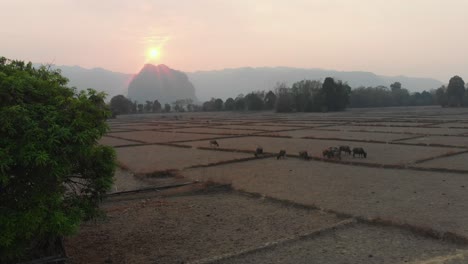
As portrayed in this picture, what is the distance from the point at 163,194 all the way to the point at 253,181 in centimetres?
374

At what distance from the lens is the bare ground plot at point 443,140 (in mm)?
26406

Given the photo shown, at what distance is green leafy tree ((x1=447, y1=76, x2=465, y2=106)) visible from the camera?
89625mm

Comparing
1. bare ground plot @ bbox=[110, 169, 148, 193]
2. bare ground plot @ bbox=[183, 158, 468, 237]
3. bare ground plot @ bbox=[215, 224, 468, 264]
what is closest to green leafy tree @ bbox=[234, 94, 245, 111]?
bare ground plot @ bbox=[183, 158, 468, 237]

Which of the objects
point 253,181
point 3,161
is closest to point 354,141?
point 253,181

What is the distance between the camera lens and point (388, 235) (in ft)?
29.0

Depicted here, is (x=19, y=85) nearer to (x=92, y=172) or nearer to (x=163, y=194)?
(x=92, y=172)

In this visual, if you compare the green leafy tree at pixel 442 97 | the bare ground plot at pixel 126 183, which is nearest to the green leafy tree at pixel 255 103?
Answer: the green leafy tree at pixel 442 97

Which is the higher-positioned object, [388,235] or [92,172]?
[92,172]

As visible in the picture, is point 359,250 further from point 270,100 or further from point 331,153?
point 270,100

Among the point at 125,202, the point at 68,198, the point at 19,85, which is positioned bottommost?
the point at 125,202

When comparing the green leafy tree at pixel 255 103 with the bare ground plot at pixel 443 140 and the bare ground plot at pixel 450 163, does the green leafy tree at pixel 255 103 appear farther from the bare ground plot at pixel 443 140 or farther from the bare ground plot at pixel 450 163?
the bare ground plot at pixel 450 163

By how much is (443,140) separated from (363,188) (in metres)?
18.1

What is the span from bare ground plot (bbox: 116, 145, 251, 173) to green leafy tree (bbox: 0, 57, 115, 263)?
11863 millimetres

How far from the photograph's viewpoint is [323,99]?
8888cm
